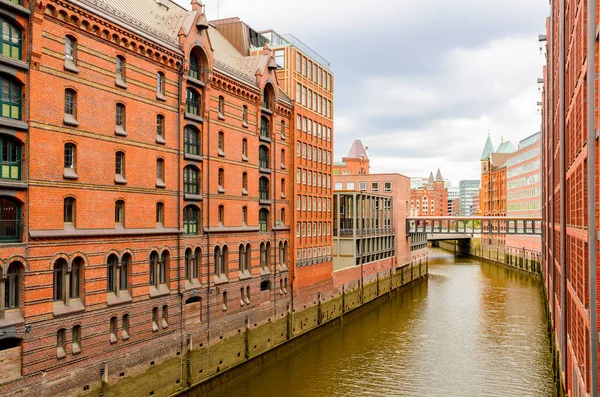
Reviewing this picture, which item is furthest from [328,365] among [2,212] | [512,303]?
[512,303]

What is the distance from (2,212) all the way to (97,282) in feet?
17.3

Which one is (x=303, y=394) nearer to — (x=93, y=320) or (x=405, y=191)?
(x=93, y=320)

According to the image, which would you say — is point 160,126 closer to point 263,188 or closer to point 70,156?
point 70,156

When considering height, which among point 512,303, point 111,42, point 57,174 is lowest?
point 512,303

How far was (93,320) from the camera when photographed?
23.0 metres

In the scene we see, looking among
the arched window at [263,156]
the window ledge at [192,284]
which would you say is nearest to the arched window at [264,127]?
the arched window at [263,156]

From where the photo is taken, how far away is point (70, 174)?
22219 millimetres

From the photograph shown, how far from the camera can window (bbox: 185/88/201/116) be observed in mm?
29939

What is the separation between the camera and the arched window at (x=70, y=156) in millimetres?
22406

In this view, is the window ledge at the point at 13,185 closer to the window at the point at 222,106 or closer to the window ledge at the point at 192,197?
the window ledge at the point at 192,197

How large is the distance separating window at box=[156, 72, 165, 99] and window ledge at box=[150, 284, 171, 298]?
373 inches

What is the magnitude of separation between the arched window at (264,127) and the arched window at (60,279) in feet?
64.6

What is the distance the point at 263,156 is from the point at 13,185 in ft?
70.5

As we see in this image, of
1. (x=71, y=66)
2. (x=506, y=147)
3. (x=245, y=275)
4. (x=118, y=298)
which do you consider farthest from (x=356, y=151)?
(x=71, y=66)
